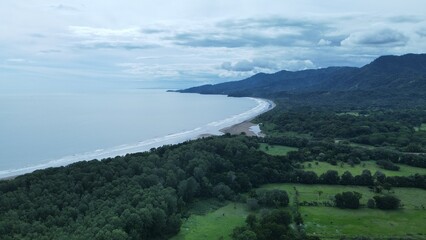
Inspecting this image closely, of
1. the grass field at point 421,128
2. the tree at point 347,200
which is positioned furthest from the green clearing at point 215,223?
the grass field at point 421,128

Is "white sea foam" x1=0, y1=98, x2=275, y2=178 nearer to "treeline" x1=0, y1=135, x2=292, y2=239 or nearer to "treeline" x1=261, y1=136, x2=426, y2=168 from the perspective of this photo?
"treeline" x1=0, y1=135, x2=292, y2=239

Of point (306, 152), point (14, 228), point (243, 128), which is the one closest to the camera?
point (14, 228)

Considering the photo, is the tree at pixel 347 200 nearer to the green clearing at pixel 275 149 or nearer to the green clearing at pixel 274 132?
the green clearing at pixel 275 149

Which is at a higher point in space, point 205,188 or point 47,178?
point 47,178

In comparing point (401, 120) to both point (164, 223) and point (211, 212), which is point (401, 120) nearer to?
point (211, 212)

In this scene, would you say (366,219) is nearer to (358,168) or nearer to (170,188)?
(170,188)

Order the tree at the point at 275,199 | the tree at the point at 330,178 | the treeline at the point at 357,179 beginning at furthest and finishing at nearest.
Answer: the tree at the point at 330,178 → the treeline at the point at 357,179 → the tree at the point at 275,199

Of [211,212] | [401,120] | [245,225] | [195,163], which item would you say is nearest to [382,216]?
[245,225]
